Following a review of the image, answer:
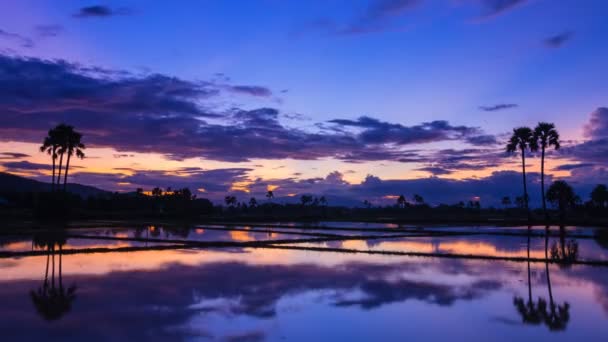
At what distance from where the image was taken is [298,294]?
1409 cm

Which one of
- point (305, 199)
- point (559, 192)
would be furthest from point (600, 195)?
point (305, 199)

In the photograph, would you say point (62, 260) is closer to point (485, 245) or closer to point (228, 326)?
point (228, 326)

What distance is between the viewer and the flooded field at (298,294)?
10203 millimetres

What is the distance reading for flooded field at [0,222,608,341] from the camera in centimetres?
1020

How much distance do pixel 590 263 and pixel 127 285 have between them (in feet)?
64.4

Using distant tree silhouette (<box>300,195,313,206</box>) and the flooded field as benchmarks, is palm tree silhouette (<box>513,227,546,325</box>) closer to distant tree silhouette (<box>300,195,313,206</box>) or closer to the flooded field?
the flooded field

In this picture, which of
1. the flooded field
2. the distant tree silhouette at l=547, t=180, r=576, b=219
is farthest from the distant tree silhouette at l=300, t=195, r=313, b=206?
the flooded field

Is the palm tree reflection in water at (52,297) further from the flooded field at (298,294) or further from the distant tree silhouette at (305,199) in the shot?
the distant tree silhouette at (305,199)

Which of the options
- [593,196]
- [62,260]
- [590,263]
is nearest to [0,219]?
[62,260]

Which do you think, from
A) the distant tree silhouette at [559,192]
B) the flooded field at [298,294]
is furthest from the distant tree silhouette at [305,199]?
the flooded field at [298,294]

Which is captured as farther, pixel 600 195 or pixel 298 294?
pixel 600 195

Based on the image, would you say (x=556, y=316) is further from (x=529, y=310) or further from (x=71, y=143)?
(x=71, y=143)

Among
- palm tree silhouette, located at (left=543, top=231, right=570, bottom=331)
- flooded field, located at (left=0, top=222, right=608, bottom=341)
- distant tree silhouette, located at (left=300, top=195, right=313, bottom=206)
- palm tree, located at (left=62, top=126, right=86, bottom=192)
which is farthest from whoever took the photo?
distant tree silhouette, located at (left=300, top=195, right=313, bottom=206)

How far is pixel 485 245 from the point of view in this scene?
98.8 feet
